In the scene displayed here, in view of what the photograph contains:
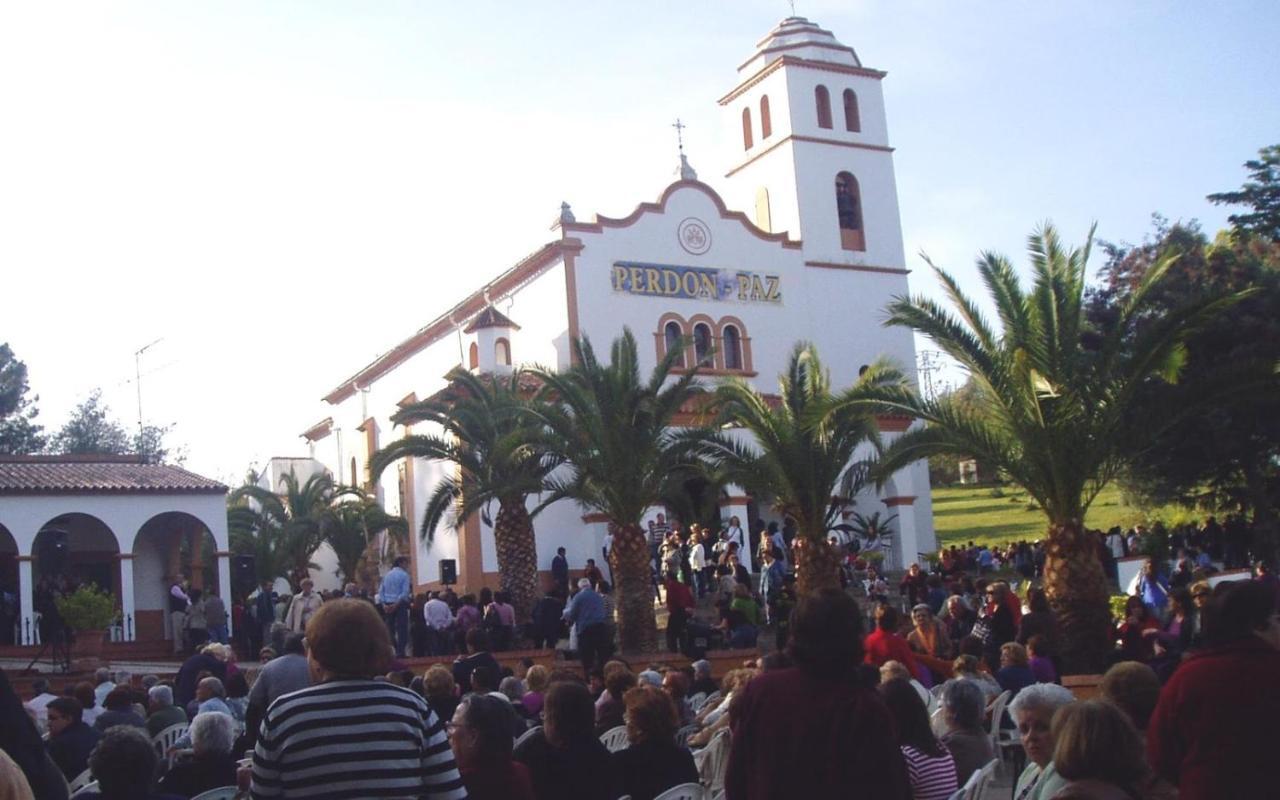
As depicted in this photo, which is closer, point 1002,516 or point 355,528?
point 355,528

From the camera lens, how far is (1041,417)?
1730 cm

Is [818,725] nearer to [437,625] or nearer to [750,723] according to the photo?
[750,723]

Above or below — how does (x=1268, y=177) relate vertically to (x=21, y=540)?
above

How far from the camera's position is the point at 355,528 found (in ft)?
135

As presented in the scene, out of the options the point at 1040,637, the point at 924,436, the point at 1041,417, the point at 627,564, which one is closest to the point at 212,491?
the point at 627,564

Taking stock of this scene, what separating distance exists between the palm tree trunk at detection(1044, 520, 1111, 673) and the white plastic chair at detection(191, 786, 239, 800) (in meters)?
11.6

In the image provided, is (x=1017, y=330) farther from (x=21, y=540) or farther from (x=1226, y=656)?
(x=21, y=540)

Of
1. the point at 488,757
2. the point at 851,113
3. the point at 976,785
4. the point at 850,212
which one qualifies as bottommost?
the point at 976,785

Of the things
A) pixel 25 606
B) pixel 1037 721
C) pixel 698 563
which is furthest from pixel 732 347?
pixel 1037 721

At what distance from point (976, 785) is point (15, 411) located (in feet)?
194

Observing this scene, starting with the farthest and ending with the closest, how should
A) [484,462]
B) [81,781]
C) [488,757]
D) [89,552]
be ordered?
[89,552], [484,462], [81,781], [488,757]

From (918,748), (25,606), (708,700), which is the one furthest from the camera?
(25,606)

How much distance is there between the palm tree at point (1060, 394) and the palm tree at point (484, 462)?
1060 cm

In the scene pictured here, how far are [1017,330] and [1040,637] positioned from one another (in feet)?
20.3
